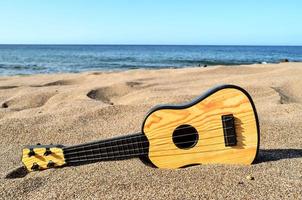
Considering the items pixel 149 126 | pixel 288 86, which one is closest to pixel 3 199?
pixel 149 126

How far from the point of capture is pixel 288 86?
19.0 feet

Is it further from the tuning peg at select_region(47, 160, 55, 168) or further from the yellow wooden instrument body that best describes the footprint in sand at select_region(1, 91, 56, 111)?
the yellow wooden instrument body

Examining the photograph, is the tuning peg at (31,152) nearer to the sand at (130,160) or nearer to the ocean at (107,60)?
the sand at (130,160)

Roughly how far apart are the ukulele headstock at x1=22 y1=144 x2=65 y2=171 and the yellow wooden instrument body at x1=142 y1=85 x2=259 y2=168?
2.18 feet

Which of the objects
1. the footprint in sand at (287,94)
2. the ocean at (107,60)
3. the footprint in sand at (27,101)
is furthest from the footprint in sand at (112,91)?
the ocean at (107,60)

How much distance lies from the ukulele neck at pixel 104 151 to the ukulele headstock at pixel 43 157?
0.17ft

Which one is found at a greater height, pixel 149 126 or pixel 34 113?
pixel 149 126

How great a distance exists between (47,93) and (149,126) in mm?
4003

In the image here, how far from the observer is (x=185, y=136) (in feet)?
8.36

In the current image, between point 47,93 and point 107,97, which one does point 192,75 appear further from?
point 47,93

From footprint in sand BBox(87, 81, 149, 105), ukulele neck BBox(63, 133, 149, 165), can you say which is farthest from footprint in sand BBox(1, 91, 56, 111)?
ukulele neck BBox(63, 133, 149, 165)

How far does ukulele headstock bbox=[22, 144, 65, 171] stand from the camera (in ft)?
8.81

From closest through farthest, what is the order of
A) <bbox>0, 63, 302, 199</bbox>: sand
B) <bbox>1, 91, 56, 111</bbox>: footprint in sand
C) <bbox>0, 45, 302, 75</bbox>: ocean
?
1. <bbox>0, 63, 302, 199</bbox>: sand
2. <bbox>1, 91, 56, 111</bbox>: footprint in sand
3. <bbox>0, 45, 302, 75</bbox>: ocean

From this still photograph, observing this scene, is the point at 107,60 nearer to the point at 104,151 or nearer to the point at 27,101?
the point at 27,101
